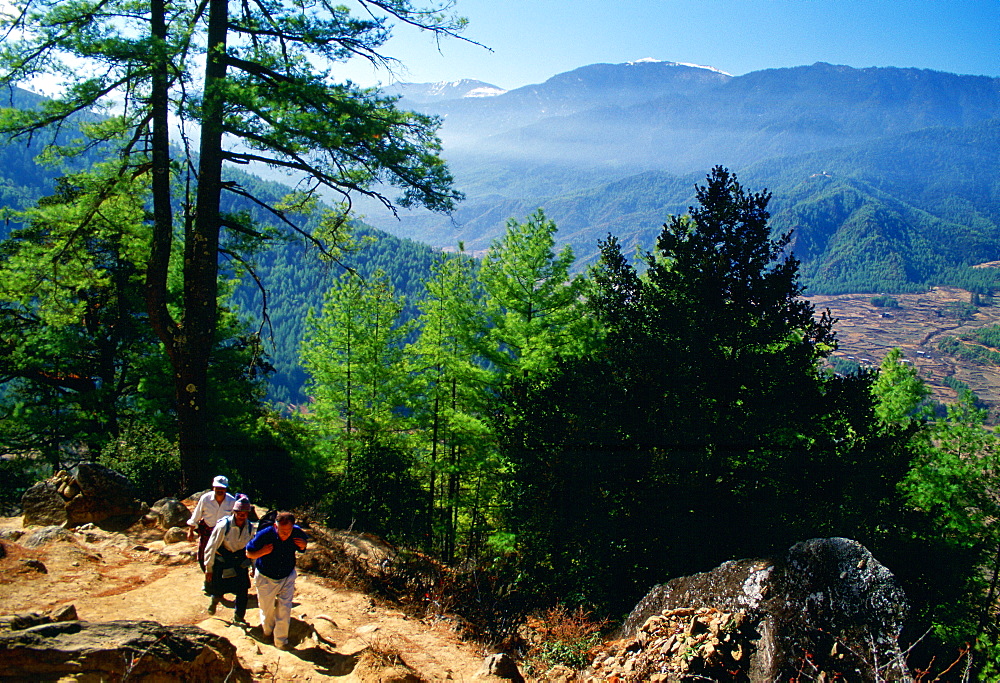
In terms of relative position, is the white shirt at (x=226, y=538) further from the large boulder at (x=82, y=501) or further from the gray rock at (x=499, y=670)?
the large boulder at (x=82, y=501)

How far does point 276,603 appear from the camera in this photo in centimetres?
643

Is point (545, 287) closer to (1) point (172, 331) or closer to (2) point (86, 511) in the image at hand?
(1) point (172, 331)

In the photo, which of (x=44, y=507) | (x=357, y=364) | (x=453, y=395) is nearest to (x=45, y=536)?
(x=44, y=507)

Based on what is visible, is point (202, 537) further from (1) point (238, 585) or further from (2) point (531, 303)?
(2) point (531, 303)

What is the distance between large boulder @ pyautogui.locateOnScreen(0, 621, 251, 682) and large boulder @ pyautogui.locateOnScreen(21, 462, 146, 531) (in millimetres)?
6599

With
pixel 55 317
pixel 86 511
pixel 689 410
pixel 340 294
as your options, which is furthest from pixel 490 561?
pixel 55 317

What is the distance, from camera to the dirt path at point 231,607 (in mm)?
5996

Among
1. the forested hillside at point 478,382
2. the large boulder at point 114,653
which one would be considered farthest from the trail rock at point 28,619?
the forested hillside at point 478,382

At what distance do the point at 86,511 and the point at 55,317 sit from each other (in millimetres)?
6622

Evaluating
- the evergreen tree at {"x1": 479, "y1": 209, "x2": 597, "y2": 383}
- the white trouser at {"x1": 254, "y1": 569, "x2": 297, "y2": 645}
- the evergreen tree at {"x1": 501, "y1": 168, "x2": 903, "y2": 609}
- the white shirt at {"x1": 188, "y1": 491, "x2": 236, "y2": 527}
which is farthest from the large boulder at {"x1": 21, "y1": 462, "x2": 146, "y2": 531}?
the evergreen tree at {"x1": 479, "y1": 209, "x2": 597, "y2": 383}

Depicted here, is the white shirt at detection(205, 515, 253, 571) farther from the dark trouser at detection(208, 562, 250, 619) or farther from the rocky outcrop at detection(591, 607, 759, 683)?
the rocky outcrop at detection(591, 607, 759, 683)

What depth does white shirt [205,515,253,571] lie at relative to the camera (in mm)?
6910

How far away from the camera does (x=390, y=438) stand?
691 inches

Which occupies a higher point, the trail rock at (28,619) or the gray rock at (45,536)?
the trail rock at (28,619)
